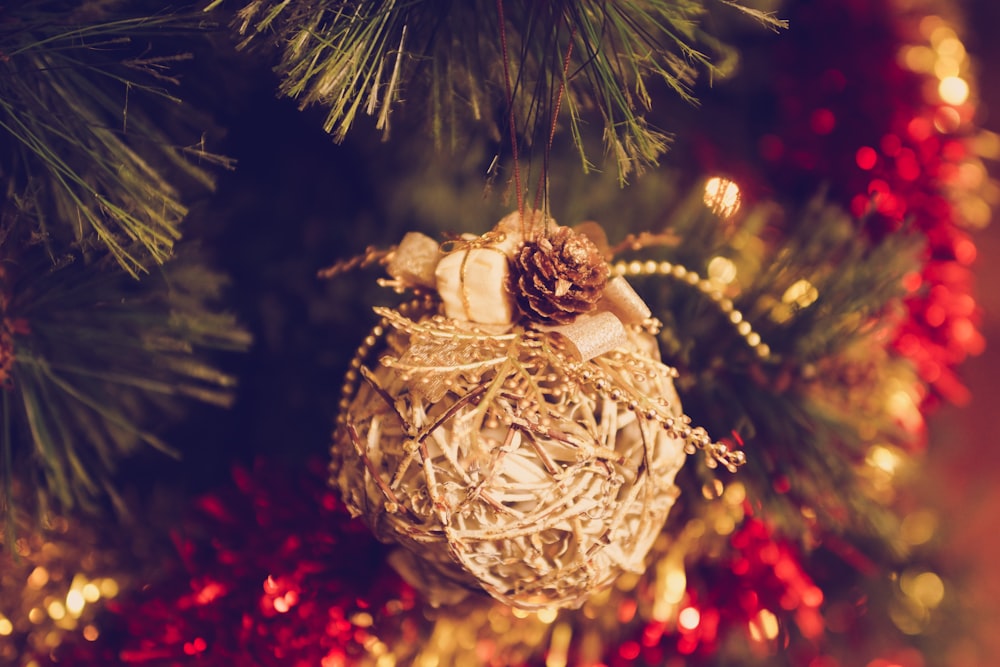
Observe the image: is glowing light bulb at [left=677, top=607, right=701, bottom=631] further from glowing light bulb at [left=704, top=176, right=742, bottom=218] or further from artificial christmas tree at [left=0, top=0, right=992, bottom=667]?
glowing light bulb at [left=704, top=176, right=742, bottom=218]

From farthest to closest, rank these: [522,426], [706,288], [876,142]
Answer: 1. [876,142]
2. [706,288]
3. [522,426]

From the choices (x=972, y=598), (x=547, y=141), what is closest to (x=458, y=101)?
(x=547, y=141)

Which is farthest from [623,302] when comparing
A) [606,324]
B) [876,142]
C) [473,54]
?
[876,142]

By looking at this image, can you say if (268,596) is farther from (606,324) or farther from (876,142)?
(876,142)

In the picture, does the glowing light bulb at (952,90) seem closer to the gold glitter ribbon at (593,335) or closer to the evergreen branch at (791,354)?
the evergreen branch at (791,354)

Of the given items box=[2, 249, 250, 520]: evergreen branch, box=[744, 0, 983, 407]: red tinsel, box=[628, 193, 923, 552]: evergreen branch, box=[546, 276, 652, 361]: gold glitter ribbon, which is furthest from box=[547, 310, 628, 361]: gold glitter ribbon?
box=[744, 0, 983, 407]: red tinsel

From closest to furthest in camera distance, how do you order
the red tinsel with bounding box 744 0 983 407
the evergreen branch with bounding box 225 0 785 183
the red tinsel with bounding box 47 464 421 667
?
the evergreen branch with bounding box 225 0 785 183 → the red tinsel with bounding box 47 464 421 667 → the red tinsel with bounding box 744 0 983 407

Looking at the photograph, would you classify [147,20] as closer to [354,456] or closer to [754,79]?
[354,456]
